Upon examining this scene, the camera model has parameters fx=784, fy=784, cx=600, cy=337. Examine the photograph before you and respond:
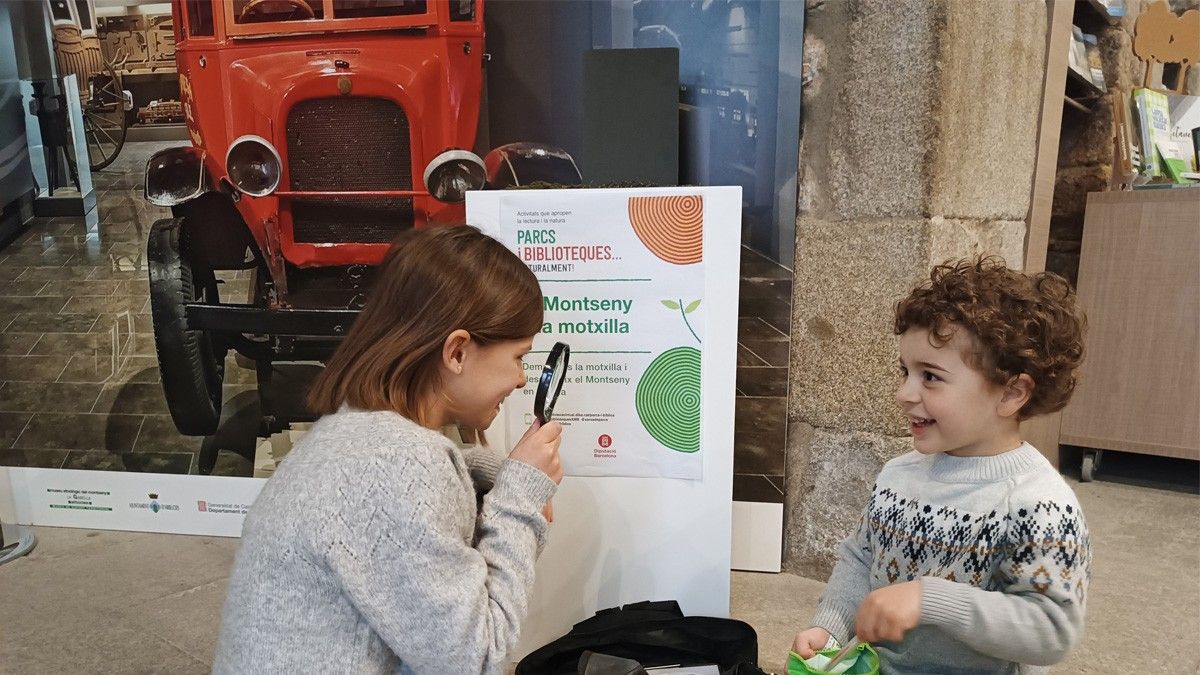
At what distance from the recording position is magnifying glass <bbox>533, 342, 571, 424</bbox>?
144 centimetres

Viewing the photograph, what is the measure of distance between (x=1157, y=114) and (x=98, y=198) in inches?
166

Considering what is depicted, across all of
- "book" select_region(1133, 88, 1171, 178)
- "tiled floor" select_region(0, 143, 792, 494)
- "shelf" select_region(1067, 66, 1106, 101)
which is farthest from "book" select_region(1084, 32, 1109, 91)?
"tiled floor" select_region(0, 143, 792, 494)

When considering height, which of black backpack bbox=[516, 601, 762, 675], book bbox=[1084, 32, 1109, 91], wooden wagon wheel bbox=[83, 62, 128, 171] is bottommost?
black backpack bbox=[516, 601, 762, 675]

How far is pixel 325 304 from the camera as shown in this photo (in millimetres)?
2641

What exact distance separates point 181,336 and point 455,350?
1932mm

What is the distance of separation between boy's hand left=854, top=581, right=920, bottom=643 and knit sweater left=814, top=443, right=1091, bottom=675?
0.02m

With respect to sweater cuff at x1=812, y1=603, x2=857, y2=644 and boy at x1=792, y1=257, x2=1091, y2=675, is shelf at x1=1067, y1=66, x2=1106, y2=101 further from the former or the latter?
sweater cuff at x1=812, y1=603, x2=857, y2=644

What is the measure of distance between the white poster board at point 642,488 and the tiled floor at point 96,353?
1417 mm

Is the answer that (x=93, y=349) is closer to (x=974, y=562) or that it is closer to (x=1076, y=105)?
(x=974, y=562)

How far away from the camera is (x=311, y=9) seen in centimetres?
252

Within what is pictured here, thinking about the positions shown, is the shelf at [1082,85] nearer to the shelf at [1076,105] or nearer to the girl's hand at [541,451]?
the shelf at [1076,105]

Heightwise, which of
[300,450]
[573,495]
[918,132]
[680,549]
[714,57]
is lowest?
[680,549]

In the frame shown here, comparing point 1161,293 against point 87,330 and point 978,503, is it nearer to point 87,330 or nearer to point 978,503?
point 978,503

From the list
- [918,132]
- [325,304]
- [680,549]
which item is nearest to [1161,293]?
[918,132]
